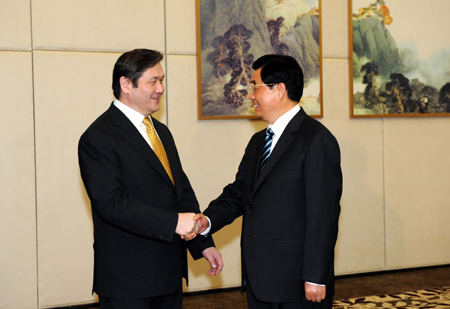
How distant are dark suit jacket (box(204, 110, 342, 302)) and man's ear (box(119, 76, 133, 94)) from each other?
87 cm

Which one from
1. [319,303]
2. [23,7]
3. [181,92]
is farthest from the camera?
[181,92]

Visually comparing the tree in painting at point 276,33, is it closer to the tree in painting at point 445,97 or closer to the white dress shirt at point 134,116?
the tree in painting at point 445,97

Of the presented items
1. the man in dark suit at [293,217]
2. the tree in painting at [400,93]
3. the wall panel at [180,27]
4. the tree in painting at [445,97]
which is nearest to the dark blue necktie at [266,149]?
the man in dark suit at [293,217]

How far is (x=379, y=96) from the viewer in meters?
5.30

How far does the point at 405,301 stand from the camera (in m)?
4.30

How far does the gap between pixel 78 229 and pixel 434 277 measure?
3.89m

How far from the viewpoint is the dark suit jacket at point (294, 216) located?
2.29 m

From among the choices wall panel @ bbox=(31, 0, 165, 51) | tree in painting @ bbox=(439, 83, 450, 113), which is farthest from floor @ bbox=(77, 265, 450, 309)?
wall panel @ bbox=(31, 0, 165, 51)

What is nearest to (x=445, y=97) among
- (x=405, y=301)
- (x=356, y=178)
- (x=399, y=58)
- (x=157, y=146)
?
(x=399, y=58)

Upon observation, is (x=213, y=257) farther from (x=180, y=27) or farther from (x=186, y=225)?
(x=180, y=27)

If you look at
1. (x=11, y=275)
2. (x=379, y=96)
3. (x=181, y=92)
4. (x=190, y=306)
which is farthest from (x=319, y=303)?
(x=379, y=96)

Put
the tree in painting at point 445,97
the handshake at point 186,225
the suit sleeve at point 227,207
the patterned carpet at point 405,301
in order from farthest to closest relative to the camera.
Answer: the tree in painting at point 445,97 → the patterned carpet at point 405,301 → the suit sleeve at point 227,207 → the handshake at point 186,225

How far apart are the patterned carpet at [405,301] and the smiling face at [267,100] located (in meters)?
2.30

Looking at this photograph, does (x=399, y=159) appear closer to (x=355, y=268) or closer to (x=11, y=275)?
(x=355, y=268)
